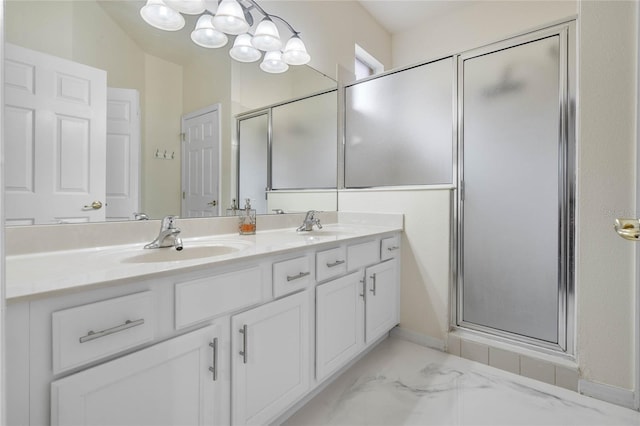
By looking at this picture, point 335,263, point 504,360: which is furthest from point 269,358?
point 504,360

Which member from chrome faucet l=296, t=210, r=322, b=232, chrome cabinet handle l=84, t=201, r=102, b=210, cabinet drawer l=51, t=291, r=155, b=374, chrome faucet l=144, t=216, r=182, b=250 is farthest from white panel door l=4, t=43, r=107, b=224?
chrome faucet l=296, t=210, r=322, b=232

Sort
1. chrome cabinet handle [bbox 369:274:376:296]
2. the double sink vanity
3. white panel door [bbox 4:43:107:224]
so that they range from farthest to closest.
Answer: chrome cabinet handle [bbox 369:274:376:296]
white panel door [bbox 4:43:107:224]
the double sink vanity

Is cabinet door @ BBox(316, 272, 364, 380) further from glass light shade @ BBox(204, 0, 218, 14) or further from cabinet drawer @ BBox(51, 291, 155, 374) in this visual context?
glass light shade @ BBox(204, 0, 218, 14)

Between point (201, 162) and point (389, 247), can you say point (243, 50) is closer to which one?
point (201, 162)

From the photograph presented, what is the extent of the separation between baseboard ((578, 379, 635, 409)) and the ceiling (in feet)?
10.0

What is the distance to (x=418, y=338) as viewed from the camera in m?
2.13

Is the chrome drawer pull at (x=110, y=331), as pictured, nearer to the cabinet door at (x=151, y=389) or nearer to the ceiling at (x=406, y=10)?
the cabinet door at (x=151, y=389)

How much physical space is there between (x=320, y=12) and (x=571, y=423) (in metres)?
2.91

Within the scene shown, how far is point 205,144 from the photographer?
1618 mm

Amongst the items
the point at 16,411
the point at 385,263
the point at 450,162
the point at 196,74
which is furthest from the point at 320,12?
the point at 16,411

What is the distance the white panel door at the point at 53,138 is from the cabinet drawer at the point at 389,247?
4.80 ft

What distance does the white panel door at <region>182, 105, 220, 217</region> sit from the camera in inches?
60.6

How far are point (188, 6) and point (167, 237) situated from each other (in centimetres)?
105

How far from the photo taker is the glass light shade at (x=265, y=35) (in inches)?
70.2
